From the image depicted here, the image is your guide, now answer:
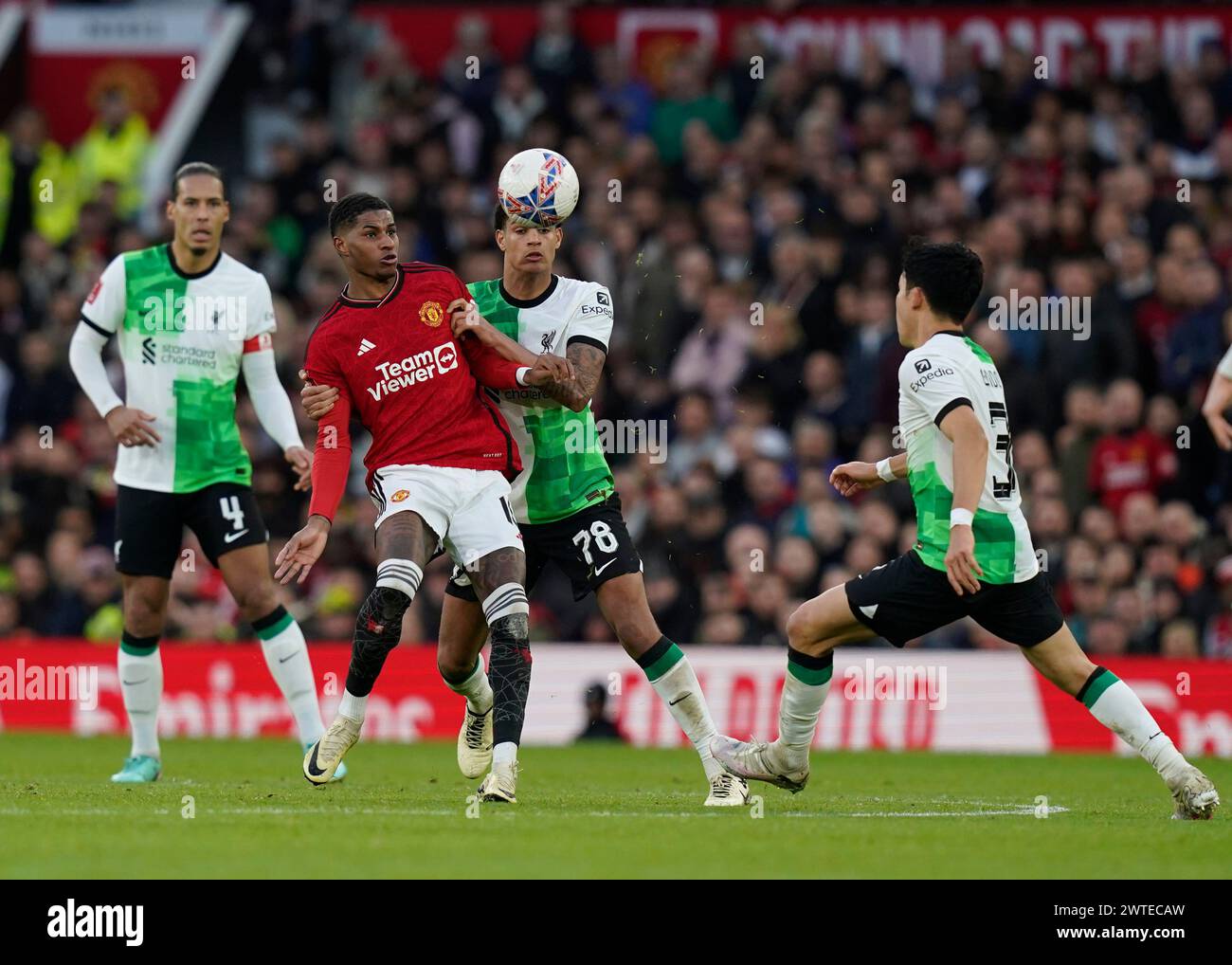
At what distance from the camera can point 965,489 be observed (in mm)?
8000

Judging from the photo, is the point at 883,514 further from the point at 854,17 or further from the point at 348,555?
the point at 854,17

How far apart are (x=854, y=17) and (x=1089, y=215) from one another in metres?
4.13

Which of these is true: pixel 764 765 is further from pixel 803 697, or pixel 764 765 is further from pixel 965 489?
pixel 965 489

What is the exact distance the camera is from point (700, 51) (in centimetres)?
1942

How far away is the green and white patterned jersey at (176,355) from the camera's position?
399 inches

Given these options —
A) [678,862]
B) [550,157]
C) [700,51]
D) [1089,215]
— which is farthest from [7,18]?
[678,862]

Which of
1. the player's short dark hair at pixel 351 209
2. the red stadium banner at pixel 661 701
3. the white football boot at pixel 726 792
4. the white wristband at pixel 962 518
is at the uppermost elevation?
the player's short dark hair at pixel 351 209

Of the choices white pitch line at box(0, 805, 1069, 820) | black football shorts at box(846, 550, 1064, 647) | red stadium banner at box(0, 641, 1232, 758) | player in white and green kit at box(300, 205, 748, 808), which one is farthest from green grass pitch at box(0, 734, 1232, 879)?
red stadium banner at box(0, 641, 1232, 758)

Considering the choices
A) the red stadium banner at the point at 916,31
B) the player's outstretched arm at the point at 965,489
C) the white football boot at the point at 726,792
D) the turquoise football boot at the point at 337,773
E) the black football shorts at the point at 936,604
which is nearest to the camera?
the player's outstretched arm at the point at 965,489

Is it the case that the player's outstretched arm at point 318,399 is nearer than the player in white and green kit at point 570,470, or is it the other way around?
the player's outstretched arm at point 318,399

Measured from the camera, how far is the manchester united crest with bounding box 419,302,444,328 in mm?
8922

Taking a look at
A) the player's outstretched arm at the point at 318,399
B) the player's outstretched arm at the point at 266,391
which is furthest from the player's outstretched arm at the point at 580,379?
the player's outstretched arm at the point at 266,391

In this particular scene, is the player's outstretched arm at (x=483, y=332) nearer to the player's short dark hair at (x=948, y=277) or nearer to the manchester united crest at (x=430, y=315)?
the manchester united crest at (x=430, y=315)

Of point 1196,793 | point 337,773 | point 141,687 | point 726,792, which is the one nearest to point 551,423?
point 726,792
